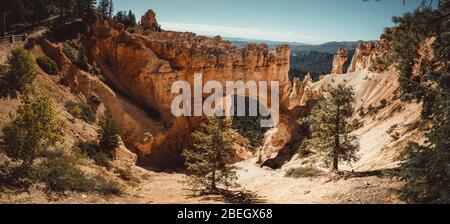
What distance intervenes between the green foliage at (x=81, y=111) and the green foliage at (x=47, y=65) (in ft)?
18.0

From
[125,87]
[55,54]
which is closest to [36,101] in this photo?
[55,54]

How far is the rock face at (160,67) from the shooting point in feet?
172

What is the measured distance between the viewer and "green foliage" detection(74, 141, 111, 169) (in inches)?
1148

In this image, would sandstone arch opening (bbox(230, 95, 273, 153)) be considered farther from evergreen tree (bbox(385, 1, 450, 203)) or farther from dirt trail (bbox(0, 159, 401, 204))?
evergreen tree (bbox(385, 1, 450, 203))

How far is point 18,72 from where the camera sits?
2864 centimetres

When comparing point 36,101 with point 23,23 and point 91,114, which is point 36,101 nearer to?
point 91,114

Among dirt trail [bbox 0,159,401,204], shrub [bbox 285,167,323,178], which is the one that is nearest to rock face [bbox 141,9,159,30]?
dirt trail [bbox 0,159,401,204]

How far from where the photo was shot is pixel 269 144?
50.8 m

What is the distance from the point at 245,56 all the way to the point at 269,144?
18818 mm

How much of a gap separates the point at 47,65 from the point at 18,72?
467 inches

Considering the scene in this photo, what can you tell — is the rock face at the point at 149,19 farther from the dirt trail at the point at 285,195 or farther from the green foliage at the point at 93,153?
the dirt trail at the point at 285,195

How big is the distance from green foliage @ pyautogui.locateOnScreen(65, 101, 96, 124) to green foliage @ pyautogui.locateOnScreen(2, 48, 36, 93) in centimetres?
689

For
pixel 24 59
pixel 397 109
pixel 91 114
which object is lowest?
pixel 91 114

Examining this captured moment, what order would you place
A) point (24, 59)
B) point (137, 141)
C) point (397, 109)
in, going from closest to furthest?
point (24, 59) → point (397, 109) → point (137, 141)
